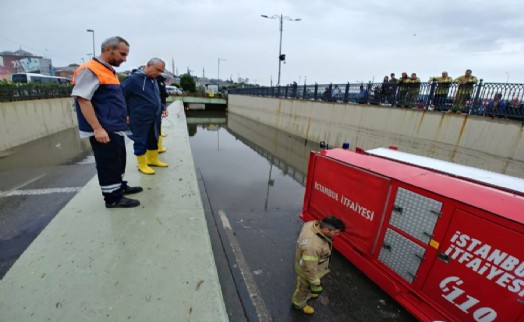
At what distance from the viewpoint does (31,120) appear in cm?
1178

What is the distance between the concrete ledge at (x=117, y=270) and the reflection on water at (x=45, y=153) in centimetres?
745

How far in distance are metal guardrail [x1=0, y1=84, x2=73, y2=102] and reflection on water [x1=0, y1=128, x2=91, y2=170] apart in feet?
6.60

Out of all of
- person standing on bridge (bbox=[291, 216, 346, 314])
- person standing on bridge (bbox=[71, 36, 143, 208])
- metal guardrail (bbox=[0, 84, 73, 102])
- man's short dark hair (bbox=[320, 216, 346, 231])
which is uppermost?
person standing on bridge (bbox=[71, 36, 143, 208])

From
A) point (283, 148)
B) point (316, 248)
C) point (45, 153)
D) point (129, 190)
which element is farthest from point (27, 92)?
point (316, 248)

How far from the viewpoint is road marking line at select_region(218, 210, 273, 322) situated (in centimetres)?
308

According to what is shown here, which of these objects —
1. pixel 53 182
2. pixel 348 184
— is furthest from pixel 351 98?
pixel 53 182

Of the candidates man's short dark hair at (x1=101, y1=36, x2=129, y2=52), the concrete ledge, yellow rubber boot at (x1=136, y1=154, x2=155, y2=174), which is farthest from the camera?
yellow rubber boot at (x1=136, y1=154, x2=155, y2=174)

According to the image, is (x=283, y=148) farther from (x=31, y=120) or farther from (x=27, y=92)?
(x=27, y=92)

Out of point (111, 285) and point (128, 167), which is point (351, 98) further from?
point (111, 285)

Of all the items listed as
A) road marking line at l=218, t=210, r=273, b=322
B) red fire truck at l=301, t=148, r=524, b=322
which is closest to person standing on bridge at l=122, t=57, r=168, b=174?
road marking line at l=218, t=210, r=273, b=322

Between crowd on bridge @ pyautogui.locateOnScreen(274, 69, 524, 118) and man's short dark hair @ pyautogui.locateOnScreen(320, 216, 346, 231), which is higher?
crowd on bridge @ pyautogui.locateOnScreen(274, 69, 524, 118)

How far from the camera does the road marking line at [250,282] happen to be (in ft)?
10.1

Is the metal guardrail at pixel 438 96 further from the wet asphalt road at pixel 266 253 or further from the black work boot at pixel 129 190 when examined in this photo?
the black work boot at pixel 129 190

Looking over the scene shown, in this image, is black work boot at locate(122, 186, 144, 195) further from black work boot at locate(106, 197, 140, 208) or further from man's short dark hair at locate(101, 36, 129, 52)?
man's short dark hair at locate(101, 36, 129, 52)
